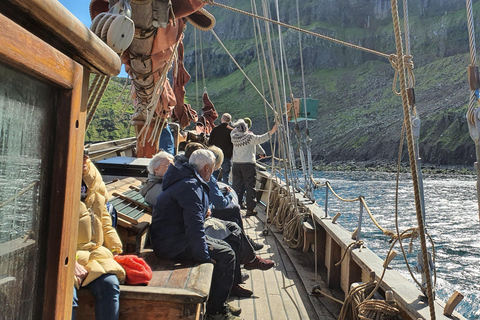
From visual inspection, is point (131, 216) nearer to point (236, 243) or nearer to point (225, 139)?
point (236, 243)

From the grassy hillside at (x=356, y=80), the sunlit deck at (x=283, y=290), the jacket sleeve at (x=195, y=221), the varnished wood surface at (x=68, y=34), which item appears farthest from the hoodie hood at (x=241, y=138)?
the grassy hillside at (x=356, y=80)

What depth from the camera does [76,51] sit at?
810mm

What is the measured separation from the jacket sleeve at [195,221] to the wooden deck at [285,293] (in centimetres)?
70

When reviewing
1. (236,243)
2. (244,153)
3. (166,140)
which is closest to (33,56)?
(236,243)

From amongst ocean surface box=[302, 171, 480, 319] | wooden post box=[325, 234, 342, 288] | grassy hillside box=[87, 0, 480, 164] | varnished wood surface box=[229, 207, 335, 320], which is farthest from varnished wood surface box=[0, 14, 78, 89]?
grassy hillside box=[87, 0, 480, 164]

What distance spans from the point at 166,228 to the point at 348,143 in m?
46.3

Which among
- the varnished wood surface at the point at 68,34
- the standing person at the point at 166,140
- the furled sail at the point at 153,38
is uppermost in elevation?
the furled sail at the point at 153,38

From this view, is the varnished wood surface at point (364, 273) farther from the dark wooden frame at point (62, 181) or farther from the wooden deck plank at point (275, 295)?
the dark wooden frame at point (62, 181)

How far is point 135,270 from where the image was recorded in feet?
6.37

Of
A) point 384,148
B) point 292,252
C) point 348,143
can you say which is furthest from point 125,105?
point 348,143

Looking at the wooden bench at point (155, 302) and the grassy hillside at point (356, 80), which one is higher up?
the grassy hillside at point (356, 80)

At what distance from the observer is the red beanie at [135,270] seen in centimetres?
192

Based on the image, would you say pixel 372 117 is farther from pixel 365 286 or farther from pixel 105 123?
pixel 365 286

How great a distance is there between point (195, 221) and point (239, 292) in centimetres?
99
